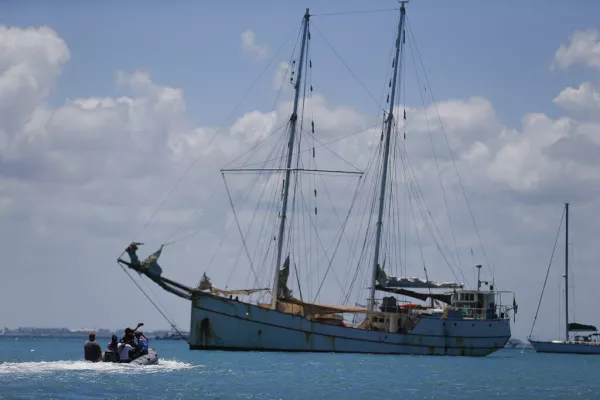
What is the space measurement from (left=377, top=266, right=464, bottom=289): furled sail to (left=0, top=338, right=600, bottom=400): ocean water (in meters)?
13.8

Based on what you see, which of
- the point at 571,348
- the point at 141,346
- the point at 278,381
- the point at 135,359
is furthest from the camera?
the point at 571,348

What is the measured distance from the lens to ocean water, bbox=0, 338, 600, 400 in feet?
149

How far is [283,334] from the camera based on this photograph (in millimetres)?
77812

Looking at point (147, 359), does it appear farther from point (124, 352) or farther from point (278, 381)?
point (278, 381)

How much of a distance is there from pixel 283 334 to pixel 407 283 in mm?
13593

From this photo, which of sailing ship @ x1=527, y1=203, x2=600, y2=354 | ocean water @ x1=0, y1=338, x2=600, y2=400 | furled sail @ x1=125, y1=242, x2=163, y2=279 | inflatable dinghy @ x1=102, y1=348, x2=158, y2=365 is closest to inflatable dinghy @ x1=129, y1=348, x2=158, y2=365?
inflatable dinghy @ x1=102, y1=348, x2=158, y2=365

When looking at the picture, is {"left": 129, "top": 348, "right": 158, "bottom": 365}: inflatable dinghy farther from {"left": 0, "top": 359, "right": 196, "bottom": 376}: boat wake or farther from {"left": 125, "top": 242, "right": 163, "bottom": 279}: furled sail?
{"left": 125, "top": 242, "right": 163, "bottom": 279}: furled sail

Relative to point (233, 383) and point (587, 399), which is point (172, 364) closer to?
point (233, 383)

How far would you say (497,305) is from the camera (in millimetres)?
89125

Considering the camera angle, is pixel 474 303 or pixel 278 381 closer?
pixel 278 381

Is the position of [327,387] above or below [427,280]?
below

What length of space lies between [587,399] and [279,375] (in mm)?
17160

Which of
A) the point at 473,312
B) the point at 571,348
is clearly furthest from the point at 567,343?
the point at 473,312

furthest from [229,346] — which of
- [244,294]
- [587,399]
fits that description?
[587,399]
